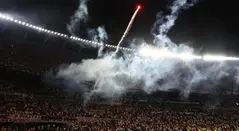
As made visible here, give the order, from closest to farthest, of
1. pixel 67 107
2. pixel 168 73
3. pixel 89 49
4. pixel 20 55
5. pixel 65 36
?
1. pixel 65 36
2. pixel 67 107
3. pixel 20 55
4. pixel 89 49
5. pixel 168 73

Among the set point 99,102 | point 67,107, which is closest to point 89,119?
point 67,107

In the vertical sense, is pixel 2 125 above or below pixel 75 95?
below

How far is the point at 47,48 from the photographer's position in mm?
29547

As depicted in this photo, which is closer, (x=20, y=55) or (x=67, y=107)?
(x=67, y=107)

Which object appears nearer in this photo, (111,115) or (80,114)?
(80,114)

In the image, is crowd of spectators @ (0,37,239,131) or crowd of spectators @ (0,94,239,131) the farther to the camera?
crowd of spectators @ (0,94,239,131)

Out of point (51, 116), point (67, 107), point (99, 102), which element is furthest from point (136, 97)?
point (51, 116)

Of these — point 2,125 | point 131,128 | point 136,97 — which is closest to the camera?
point 2,125

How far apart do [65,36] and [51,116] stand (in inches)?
276

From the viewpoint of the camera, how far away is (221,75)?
42.2 metres

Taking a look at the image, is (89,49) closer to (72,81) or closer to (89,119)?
(72,81)

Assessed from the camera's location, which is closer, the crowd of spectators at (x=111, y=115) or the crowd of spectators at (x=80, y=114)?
the crowd of spectators at (x=80, y=114)

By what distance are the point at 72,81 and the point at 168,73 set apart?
14.4 meters

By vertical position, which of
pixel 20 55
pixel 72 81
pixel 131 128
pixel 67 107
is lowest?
pixel 131 128
